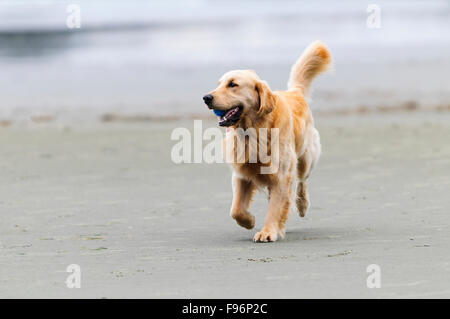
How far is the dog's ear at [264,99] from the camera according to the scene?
699 centimetres

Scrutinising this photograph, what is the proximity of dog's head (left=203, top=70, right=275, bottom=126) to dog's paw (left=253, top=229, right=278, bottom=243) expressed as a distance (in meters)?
0.87

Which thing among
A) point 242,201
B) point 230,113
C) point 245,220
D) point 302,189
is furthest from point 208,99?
point 302,189

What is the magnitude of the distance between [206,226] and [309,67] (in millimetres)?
1970

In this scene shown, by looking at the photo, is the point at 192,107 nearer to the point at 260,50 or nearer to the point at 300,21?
the point at 260,50

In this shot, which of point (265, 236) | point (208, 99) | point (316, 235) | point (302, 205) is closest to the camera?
point (208, 99)

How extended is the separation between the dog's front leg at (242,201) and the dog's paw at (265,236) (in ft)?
0.86

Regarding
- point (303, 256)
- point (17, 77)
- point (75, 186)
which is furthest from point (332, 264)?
point (17, 77)

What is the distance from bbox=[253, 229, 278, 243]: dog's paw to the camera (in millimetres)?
6953

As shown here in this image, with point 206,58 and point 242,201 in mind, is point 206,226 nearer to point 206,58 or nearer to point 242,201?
point 242,201

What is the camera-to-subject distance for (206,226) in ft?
25.2

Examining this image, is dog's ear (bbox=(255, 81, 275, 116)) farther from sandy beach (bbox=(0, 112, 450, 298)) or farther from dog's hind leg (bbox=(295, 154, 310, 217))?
dog's hind leg (bbox=(295, 154, 310, 217))

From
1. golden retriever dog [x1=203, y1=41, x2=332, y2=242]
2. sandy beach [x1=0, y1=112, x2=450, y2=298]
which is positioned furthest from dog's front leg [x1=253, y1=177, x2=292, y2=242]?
sandy beach [x1=0, y1=112, x2=450, y2=298]
